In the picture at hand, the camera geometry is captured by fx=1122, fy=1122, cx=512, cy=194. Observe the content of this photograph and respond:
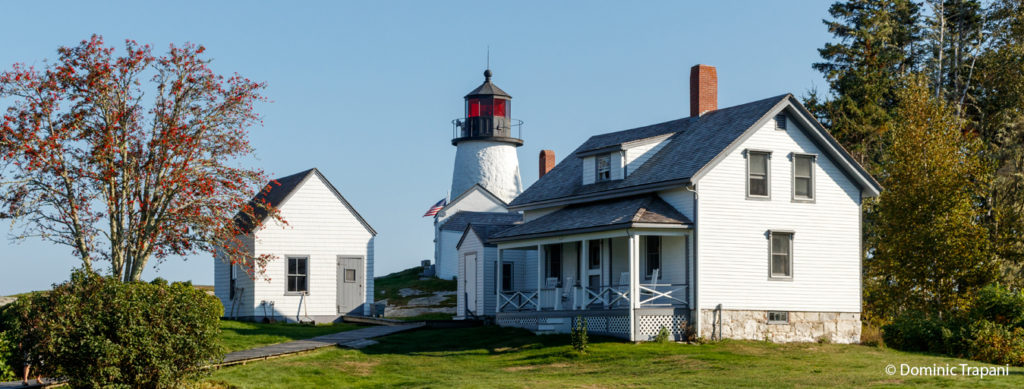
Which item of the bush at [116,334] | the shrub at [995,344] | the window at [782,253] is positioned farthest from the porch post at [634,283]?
the bush at [116,334]

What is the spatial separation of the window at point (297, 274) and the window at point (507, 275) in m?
6.69

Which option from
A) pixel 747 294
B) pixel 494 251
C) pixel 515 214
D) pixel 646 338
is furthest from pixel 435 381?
pixel 515 214

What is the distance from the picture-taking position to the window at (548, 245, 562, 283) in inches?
1345

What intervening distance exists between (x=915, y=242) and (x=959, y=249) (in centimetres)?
127

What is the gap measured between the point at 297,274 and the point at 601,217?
12259 millimetres

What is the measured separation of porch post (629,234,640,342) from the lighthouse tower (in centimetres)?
2932

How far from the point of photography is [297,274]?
37.8 metres

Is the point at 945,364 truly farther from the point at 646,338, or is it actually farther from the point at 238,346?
the point at 238,346

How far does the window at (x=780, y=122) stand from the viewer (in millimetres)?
30812

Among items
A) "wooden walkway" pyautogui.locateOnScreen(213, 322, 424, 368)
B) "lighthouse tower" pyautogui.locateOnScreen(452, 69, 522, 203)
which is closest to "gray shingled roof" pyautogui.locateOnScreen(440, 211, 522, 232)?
"lighthouse tower" pyautogui.locateOnScreen(452, 69, 522, 203)

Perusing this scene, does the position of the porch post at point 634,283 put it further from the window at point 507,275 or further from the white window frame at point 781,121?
the window at point 507,275

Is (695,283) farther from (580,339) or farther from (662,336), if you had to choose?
(580,339)

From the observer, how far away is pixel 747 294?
2978 centimetres

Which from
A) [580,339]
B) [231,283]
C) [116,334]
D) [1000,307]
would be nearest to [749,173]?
[580,339]
